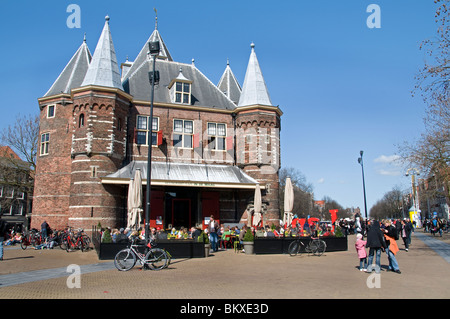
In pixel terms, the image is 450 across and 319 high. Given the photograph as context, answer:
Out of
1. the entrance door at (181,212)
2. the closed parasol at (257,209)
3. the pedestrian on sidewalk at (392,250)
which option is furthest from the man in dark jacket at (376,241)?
the entrance door at (181,212)

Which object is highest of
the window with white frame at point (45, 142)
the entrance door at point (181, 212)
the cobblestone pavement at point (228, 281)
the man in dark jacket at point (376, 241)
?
the window with white frame at point (45, 142)

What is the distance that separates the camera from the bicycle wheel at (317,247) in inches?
639

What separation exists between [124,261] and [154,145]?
553 inches

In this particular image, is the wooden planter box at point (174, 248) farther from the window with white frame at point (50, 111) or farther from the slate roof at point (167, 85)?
the window with white frame at point (50, 111)

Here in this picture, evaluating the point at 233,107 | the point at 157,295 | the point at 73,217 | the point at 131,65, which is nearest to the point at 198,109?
the point at 233,107

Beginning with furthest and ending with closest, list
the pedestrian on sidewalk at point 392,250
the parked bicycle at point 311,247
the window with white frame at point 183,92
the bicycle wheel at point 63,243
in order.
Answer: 1. the window with white frame at point 183,92
2. the bicycle wheel at point 63,243
3. the parked bicycle at point 311,247
4. the pedestrian on sidewalk at point 392,250

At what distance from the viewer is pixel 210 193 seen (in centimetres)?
2491

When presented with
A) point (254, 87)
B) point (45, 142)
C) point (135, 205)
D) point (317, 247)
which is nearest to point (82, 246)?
point (135, 205)

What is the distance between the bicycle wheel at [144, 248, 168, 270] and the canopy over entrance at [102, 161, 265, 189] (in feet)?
33.5

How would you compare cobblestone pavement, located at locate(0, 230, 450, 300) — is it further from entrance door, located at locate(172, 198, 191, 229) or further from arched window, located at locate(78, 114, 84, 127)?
entrance door, located at locate(172, 198, 191, 229)

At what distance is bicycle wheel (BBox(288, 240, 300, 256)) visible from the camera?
16.0 meters

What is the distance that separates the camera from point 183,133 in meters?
25.7

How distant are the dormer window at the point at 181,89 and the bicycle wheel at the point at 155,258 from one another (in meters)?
15.9
